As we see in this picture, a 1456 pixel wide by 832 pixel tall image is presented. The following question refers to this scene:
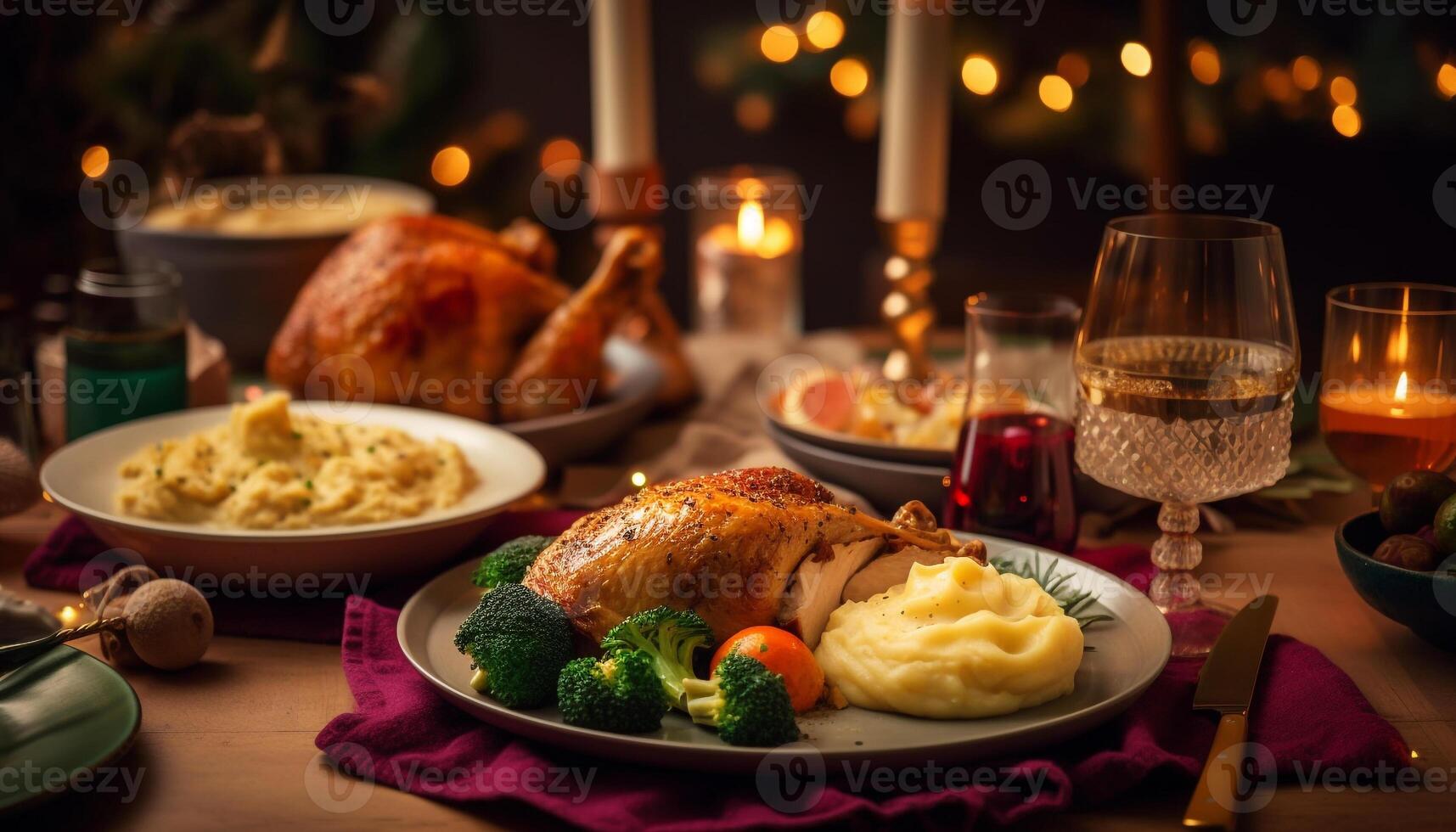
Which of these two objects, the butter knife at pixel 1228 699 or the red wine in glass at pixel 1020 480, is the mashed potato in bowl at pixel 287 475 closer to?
the red wine in glass at pixel 1020 480

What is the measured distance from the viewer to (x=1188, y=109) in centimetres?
442

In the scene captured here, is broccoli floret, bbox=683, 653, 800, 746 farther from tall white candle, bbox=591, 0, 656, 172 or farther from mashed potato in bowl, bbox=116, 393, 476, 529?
tall white candle, bbox=591, 0, 656, 172

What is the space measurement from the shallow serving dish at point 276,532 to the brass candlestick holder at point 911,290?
104 centimetres

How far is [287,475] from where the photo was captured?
2.39 m

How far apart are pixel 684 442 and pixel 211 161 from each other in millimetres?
1886

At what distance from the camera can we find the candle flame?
3.85m

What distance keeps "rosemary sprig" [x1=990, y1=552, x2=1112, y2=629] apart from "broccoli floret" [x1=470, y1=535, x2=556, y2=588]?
73cm

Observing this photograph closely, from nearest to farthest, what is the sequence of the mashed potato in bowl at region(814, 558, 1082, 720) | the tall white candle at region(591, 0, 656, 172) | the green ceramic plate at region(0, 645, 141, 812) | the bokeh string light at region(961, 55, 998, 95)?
the green ceramic plate at region(0, 645, 141, 812), the mashed potato in bowl at region(814, 558, 1082, 720), the tall white candle at region(591, 0, 656, 172), the bokeh string light at region(961, 55, 998, 95)

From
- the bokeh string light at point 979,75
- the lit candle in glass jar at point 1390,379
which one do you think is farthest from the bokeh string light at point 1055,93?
the lit candle in glass jar at point 1390,379

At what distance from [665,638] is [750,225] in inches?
91.9

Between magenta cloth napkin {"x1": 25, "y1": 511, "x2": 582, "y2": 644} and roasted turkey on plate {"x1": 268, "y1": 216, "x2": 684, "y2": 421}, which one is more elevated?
roasted turkey on plate {"x1": 268, "y1": 216, "x2": 684, "y2": 421}

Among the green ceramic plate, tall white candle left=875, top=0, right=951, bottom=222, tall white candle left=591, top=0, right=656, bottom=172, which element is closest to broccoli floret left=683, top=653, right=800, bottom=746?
the green ceramic plate

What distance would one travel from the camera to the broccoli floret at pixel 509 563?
2.06 metres

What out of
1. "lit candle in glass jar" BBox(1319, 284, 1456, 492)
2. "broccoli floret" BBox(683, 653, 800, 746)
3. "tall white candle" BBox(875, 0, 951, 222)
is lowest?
"broccoli floret" BBox(683, 653, 800, 746)
